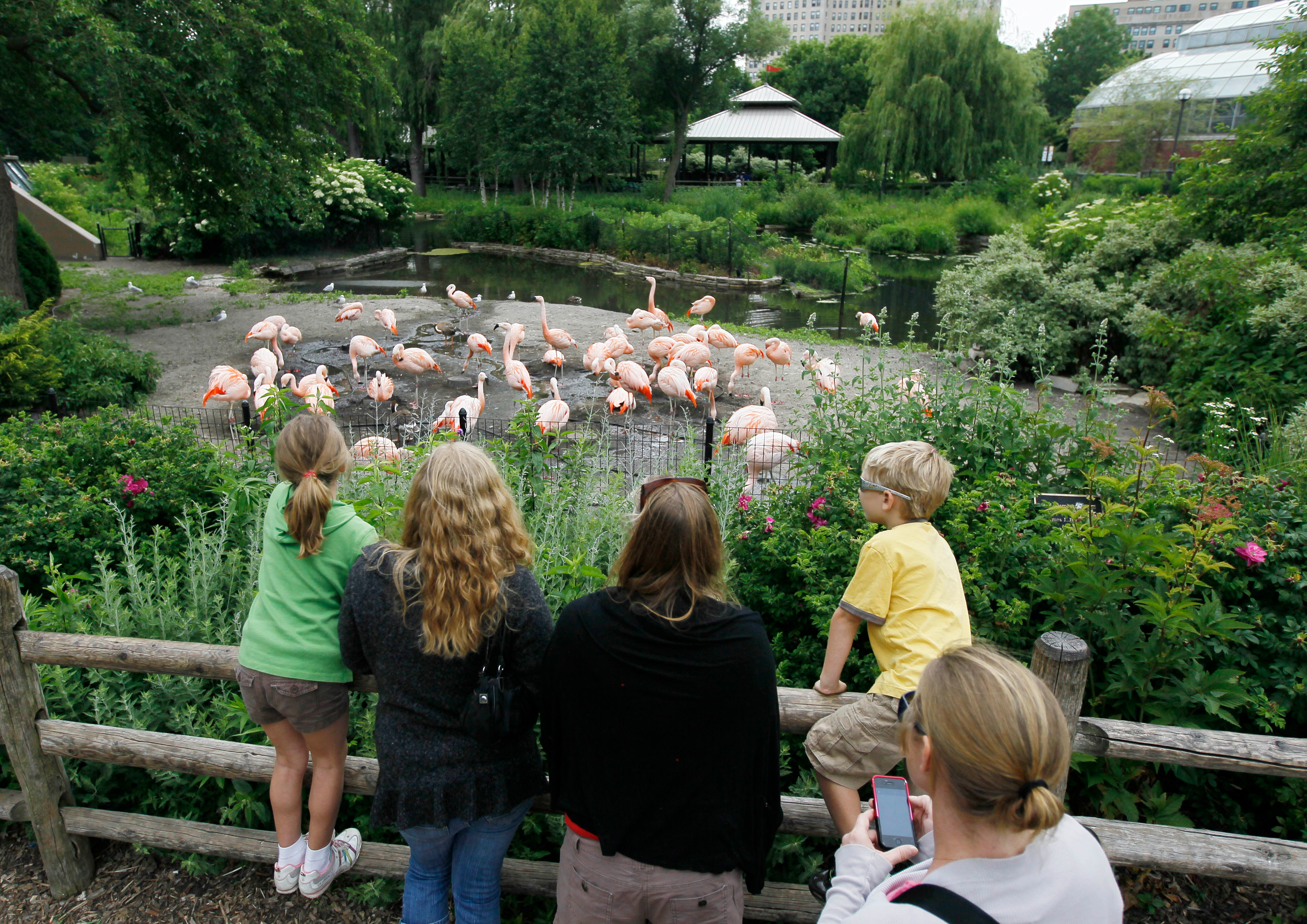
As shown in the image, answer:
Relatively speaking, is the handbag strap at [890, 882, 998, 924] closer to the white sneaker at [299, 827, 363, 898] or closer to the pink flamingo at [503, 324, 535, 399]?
the white sneaker at [299, 827, 363, 898]

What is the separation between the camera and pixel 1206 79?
35.8 m

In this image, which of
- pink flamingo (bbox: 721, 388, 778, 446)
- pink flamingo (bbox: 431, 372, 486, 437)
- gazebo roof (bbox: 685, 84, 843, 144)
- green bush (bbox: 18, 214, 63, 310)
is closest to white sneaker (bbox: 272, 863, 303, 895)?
pink flamingo (bbox: 431, 372, 486, 437)

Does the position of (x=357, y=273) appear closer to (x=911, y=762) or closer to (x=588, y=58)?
(x=588, y=58)

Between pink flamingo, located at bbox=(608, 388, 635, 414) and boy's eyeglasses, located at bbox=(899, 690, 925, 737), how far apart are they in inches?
250

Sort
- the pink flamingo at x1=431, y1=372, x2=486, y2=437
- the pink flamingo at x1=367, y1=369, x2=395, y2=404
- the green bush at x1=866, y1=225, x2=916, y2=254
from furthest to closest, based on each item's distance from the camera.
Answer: the green bush at x1=866, y1=225, x2=916, y2=254 < the pink flamingo at x1=367, y1=369, x2=395, y2=404 < the pink flamingo at x1=431, y1=372, x2=486, y2=437

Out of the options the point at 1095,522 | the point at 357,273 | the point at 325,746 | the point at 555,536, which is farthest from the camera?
the point at 357,273

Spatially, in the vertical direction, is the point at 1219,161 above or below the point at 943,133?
below

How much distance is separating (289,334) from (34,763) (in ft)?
31.0

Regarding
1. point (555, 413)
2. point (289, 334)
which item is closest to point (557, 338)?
point (289, 334)

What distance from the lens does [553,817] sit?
2.79 m

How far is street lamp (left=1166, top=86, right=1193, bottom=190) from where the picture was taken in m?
21.0

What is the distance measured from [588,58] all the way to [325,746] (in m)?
27.6

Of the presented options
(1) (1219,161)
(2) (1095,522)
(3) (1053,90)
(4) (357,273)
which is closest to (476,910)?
(2) (1095,522)

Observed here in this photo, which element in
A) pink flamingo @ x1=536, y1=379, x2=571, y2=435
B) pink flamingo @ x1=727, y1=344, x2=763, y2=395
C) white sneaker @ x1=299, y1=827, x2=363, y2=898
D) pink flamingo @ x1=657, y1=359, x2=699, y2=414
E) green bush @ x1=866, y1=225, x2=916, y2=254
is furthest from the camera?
green bush @ x1=866, y1=225, x2=916, y2=254
